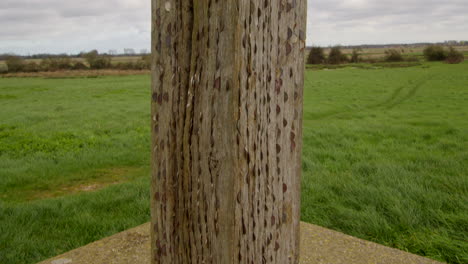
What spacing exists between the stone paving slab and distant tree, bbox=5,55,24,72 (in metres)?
51.6

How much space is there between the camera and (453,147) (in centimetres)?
737

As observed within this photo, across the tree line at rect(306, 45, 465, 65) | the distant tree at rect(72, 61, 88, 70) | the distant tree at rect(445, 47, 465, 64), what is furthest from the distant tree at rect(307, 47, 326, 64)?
the distant tree at rect(72, 61, 88, 70)

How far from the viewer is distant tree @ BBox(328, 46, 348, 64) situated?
193ft

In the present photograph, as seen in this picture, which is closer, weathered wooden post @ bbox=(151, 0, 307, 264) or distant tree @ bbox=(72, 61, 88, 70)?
weathered wooden post @ bbox=(151, 0, 307, 264)

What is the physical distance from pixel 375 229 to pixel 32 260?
9.83ft

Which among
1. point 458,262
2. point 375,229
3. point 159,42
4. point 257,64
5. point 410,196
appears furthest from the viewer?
point 410,196

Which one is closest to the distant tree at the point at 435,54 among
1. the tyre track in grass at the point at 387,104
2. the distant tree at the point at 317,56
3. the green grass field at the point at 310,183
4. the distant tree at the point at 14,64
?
the distant tree at the point at 317,56

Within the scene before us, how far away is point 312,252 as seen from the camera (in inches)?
107

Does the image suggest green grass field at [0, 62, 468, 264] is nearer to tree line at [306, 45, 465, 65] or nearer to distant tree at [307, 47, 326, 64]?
distant tree at [307, 47, 326, 64]

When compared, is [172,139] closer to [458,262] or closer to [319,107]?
[458,262]

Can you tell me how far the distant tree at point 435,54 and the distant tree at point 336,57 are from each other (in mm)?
11624

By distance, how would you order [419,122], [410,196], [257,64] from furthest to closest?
[419,122], [410,196], [257,64]

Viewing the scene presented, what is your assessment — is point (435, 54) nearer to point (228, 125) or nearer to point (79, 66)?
point (79, 66)

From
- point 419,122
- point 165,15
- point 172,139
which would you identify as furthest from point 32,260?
point 419,122
